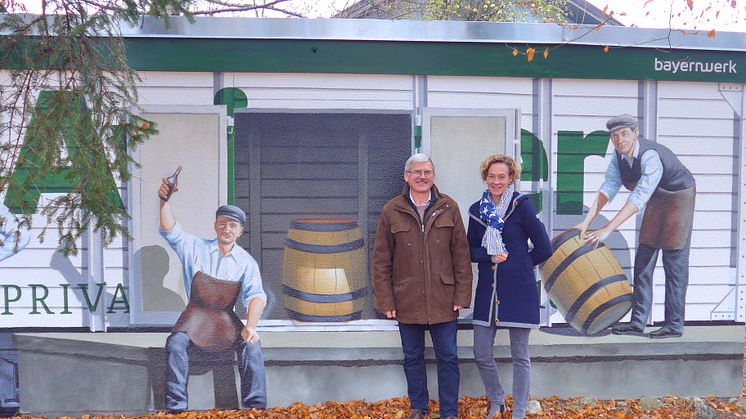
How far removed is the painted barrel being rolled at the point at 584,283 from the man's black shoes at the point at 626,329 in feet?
0.16

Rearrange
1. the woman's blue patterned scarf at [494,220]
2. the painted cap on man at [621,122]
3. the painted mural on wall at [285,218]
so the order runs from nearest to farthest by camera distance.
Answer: the woman's blue patterned scarf at [494,220], the painted mural on wall at [285,218], the painted cap on man at [621,122]

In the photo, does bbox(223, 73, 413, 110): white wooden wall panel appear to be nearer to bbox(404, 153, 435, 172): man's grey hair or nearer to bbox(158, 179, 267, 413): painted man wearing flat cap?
bbox(404, 153, 435, 172): man's grey hair

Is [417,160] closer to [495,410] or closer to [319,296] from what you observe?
[319,296]

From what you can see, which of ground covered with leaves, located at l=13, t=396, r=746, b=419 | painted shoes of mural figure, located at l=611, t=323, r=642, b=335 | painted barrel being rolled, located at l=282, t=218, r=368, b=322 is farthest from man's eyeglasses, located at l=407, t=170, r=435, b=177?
painted shoes of mural figure, located at l=611, t=323, r=642, b=335

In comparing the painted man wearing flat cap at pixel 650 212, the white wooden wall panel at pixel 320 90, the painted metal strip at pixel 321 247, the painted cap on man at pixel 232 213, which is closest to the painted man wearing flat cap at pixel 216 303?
the painted cap on man at pixel 232 213

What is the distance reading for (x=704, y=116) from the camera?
4551 millimetres

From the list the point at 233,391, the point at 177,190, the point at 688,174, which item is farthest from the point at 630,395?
the point at 177,190

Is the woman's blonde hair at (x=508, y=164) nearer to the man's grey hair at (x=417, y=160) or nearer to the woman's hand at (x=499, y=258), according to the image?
the man's grey hair at (x=417, y=160)

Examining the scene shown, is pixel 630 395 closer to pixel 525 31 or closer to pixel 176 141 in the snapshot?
pixel 525 31

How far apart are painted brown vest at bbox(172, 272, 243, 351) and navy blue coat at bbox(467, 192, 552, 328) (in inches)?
68.8

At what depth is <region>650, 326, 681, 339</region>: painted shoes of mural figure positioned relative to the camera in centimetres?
456

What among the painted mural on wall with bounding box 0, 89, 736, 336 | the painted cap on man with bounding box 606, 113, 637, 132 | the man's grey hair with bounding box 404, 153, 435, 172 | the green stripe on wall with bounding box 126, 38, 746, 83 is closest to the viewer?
the man's grey hair with bounding box 404, 153, 435, 172

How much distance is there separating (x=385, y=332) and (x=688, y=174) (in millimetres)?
2519

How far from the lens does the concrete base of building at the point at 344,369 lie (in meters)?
4.32
